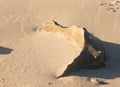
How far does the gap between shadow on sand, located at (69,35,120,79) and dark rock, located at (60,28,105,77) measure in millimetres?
125

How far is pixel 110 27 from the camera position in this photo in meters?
11.5

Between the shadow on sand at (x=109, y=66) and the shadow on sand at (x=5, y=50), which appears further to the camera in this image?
the shadow on sand at (x=5, y=50)

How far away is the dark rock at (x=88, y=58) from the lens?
9.54 metres

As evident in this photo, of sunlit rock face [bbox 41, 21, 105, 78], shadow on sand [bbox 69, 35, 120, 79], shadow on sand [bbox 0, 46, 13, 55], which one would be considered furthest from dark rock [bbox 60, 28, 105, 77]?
shadow on sand [bbox 0, 46, 13, 55]

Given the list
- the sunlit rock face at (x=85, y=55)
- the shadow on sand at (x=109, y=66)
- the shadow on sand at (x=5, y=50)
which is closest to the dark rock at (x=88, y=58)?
the sunlit rock face at (x=85, y=55)

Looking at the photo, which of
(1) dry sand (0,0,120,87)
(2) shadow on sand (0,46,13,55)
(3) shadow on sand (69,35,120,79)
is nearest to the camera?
(1) dry sand (0,0,120,87)

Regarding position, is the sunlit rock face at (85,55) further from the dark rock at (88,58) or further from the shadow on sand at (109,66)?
the shadow on sand at (109,66)

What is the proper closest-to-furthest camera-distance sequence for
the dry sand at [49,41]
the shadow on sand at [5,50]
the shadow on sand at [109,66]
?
the dry sand at [49,41]
the shadow on sand at [109,66]
the shadow on sand at [5,50]

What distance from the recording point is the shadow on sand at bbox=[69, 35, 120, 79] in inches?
376

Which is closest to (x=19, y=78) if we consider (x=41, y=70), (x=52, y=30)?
(x=41, y=70)

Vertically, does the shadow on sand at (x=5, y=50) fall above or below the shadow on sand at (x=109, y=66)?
above

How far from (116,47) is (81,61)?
151 centimetres

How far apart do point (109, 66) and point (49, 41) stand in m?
1.96

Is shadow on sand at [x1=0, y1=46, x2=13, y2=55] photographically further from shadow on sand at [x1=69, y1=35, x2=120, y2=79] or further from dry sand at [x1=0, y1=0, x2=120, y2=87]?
shadow on sand at [x1=69, y1=35, x2=120, y2=79]
